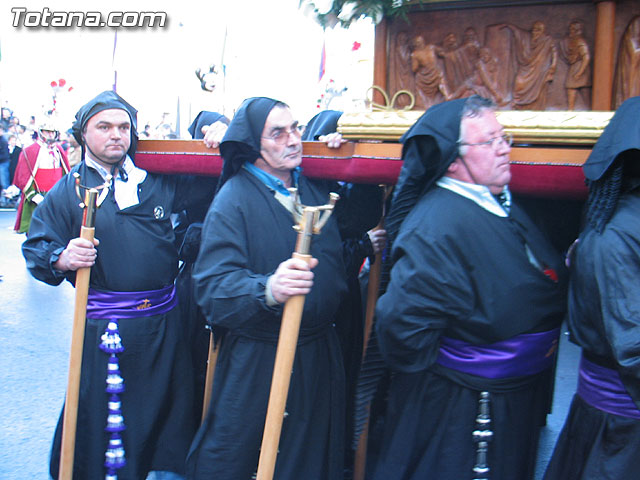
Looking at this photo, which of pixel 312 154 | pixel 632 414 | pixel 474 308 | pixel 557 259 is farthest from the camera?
pixel 312 154

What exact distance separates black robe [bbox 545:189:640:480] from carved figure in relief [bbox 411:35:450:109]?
1186 mm

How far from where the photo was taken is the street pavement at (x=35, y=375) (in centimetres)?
372

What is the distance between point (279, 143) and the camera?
2.65 m

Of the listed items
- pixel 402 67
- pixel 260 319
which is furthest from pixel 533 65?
pixel 260 319

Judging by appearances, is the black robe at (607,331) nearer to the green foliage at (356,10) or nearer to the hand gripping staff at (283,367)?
the hand gripping staff at (283,367)

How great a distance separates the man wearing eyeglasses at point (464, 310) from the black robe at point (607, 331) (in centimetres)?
16

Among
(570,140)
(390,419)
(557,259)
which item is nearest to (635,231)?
(557,259)

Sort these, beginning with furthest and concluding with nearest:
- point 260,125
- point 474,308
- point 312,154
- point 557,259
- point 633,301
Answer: point 312,154, point 260,125, point 557,259, point 474,308, point 633,301

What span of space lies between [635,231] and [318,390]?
1417 millimetres

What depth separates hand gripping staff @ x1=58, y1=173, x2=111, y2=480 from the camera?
271 centimetres

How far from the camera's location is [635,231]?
189 cm

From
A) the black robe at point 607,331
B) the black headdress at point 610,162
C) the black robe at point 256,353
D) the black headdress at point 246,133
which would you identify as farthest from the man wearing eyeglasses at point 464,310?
the black headdress at point 246,133

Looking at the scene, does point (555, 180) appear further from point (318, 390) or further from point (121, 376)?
point (121, 376)

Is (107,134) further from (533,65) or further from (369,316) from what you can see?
(533,65)
